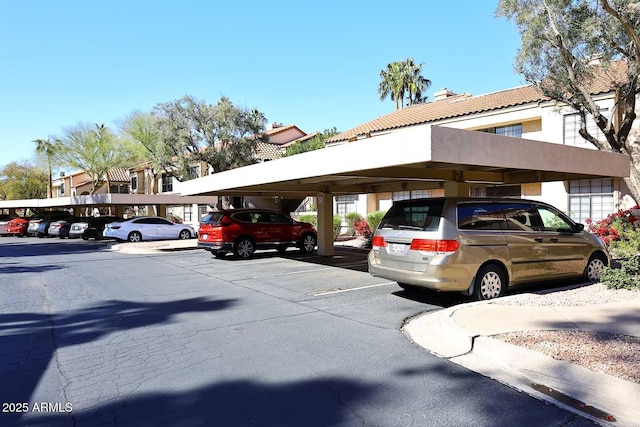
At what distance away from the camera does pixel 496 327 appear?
5586mm

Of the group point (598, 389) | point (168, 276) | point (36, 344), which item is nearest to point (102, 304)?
point (36, 344)

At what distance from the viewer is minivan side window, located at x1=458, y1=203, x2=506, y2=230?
7.15m

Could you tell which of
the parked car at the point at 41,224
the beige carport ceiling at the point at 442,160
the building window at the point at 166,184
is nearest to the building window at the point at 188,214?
the building window at the point at 166,184

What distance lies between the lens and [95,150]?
123 ft

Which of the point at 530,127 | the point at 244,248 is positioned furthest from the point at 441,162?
the point at 530,127

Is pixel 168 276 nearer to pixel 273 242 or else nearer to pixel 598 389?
pixel 273 242

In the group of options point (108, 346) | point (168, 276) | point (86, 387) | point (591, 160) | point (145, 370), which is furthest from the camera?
point (168, 276)

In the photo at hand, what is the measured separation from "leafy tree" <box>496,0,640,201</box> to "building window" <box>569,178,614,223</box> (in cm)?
450

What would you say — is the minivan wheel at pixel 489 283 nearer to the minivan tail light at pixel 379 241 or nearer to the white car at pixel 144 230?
the minivan tail light at pixel 379 241

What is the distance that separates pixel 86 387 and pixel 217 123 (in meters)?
23.4

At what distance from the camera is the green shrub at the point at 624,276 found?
7.71 metres

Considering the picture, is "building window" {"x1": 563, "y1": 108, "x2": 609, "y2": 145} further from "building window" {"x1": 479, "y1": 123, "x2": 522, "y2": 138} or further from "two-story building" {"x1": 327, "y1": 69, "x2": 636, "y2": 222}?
"building window" {"x1": 479, "y1": 123, "x2": 522, "y2": 138}

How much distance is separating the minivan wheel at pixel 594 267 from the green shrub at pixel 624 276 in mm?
686

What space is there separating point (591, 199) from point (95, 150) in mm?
36653
